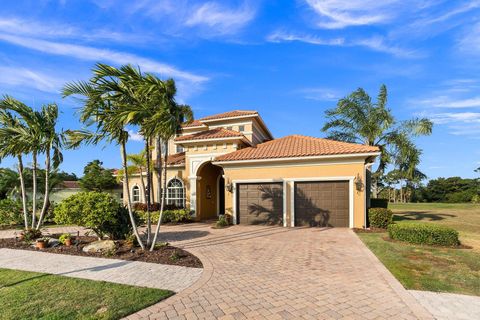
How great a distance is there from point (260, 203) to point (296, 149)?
373 cm

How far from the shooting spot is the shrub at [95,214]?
9156mm

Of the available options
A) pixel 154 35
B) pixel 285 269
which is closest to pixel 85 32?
pixel 154 35

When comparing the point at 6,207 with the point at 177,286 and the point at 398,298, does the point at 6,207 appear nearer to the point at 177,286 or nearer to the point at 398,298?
the point at 177,286

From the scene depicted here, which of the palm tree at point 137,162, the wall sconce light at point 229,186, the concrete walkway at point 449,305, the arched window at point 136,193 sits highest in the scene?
the palm tree at point 137,162

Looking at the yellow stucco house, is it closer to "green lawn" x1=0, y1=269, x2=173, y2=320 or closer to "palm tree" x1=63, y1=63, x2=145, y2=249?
"palm tree" x1=63, y1=63, x2=145, y2=249

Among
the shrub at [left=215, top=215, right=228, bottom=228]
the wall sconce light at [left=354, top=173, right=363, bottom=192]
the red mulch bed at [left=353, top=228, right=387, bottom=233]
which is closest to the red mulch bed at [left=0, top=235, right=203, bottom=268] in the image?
the shrub at [left=215, top=215, right=228, bottom=228]

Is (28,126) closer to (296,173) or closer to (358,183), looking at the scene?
(296,173)

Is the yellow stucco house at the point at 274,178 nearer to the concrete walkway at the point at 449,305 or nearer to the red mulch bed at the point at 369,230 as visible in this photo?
the red mulch bed at the point at 369,230

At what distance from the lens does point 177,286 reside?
5613mm

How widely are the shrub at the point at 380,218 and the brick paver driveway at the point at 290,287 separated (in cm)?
425

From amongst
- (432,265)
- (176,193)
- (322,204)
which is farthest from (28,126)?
(432,265)

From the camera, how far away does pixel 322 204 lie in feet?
47.2

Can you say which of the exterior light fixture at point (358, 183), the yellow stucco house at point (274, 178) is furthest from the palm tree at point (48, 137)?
the exterior light fixture at point (358, 183)

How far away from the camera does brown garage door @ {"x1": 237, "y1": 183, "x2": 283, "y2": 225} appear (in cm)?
1525
